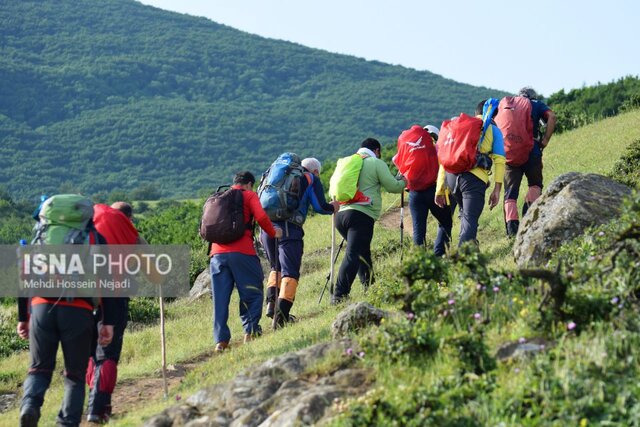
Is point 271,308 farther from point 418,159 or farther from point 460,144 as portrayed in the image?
point 460,144

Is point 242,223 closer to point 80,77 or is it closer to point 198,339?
point 198,339

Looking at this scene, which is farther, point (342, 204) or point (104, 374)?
point (342, 204)

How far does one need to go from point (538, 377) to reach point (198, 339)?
7.25 m

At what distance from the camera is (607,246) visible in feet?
27.5

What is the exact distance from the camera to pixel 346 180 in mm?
12500

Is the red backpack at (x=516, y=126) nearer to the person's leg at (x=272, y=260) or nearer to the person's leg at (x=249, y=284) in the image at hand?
the person's leg at (x=272, y=260)

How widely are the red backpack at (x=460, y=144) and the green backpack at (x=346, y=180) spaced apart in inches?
39.9

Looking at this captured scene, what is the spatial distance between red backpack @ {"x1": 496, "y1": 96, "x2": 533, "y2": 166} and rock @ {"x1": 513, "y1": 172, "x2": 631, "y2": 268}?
1.96 meters

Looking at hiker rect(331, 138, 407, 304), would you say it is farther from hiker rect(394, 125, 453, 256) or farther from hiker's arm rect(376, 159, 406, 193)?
hiker rect(394, 125, 453, 256)

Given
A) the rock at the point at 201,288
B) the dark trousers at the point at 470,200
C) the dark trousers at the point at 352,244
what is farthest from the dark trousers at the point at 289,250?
the rock at the point at 201,288

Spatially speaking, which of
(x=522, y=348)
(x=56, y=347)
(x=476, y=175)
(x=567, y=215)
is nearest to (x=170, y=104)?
(x=476, y=175)

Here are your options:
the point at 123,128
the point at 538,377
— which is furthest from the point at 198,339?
the point at 123,128

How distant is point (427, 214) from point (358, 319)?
4.37 metres

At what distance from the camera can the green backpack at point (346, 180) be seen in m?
12.4
